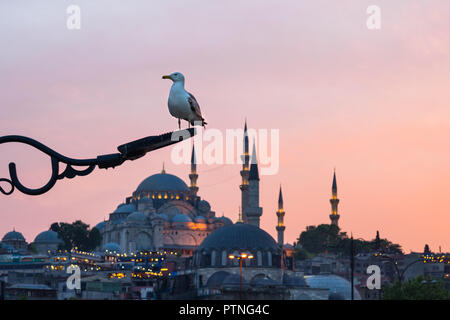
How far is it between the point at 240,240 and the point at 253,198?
18234 mm

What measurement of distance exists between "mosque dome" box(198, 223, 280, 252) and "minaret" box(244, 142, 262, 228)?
14.4 metres

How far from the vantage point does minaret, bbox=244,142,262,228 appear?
6471 inches

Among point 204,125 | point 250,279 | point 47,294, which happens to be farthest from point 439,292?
point 204,125

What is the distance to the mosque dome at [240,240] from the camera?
146 metres

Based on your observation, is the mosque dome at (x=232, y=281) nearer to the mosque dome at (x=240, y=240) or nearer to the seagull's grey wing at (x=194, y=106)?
the mosque dome at (x=240, y=240)

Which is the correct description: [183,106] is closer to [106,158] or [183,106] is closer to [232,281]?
[106,158]

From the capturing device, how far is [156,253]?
18150 centimetres


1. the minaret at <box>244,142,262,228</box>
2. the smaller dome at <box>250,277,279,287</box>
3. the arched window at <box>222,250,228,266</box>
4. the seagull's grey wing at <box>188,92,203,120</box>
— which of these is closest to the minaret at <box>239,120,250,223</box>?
the minaret at <box>244,142,262,228</box>

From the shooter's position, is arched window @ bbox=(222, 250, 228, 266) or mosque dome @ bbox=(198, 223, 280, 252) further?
mosque dome @ bbox=(198, 223, 280, 252)

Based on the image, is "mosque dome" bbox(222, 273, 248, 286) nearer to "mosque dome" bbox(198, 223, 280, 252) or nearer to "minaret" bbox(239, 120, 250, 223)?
"mosque dome" bbox(198, 223, 280, 252)

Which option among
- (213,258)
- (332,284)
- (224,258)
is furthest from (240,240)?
(332,284)

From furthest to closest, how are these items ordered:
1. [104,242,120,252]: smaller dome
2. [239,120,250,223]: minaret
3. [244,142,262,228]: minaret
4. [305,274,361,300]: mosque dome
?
[104,242,120,252]: smaller dome
[239,120,250,223]: minaret
[244,142,262,228]: minaret
[305,274,361,300]: mosque dome
